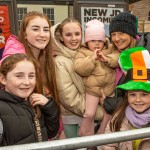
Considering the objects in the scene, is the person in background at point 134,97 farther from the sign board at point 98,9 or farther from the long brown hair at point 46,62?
the sign board at point 98,9

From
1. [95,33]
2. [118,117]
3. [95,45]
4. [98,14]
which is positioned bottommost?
[118,117]

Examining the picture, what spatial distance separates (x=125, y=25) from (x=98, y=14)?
2.97m

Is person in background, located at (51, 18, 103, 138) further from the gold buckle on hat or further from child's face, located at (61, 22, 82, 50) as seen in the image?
the gold buckle on hat

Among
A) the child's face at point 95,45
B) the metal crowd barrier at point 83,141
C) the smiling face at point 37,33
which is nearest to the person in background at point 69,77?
the child's face at point 95,45

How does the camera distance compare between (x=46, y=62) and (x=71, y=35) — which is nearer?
(x=46, y=62)

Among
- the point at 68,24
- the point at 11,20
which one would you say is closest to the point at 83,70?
the point at 68,24

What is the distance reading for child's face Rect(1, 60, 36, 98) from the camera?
1.76 metres

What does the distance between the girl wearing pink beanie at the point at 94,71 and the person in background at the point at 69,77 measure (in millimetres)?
60

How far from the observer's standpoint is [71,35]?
2.48 m

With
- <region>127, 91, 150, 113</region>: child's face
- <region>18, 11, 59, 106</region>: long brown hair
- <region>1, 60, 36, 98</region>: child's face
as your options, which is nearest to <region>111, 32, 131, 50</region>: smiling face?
<region>127, 91, 150, 113</region>: child's face

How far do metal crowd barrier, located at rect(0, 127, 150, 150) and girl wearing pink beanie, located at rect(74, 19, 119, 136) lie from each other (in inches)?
44.2

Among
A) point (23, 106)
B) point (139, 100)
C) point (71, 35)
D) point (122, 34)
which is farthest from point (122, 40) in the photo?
point (23, 106)

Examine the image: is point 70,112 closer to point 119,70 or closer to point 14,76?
point 119,70

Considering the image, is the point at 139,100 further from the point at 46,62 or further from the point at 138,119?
the point at 46,62
